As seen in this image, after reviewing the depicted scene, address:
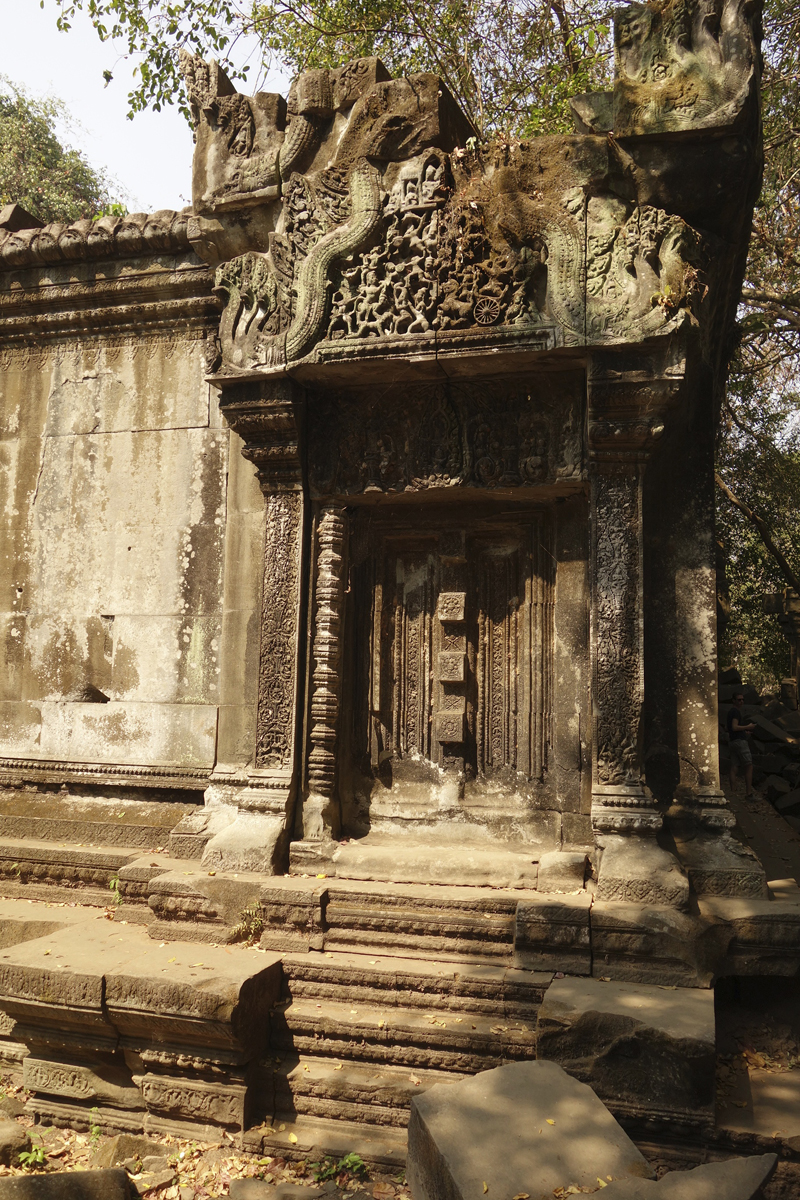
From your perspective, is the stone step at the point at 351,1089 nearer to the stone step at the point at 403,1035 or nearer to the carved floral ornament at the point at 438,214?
the stone step at the point at 403,1035

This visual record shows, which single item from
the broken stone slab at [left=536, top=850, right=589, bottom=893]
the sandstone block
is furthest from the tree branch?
the sandstone block

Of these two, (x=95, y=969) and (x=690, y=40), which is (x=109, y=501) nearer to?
(x=95, y=969)

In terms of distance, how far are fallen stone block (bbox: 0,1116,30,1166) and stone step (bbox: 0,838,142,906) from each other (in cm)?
155

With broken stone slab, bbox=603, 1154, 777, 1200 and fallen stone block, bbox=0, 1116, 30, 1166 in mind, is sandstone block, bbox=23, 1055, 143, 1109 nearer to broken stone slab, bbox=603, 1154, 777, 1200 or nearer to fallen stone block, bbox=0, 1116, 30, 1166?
fallen stone block, bbox=0, 1116, 30, 1166

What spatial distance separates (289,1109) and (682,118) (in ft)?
16.6

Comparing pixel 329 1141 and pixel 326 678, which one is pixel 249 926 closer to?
pixel 329 1141

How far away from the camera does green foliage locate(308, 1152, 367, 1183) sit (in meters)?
3.78

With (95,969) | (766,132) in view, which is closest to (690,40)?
(95,969)

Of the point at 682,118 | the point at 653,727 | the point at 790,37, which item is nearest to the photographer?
the point at 682,118

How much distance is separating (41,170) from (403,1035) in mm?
19941

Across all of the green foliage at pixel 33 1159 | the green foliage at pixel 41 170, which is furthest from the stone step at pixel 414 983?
the green foliage at pixel 41 170

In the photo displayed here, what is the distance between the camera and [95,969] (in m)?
4.23

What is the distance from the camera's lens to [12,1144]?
3.94 m

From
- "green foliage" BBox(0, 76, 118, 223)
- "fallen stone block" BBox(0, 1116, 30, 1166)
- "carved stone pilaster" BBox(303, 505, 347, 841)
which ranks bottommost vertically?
"fallen stone block" BBox(0, 1116, 30, 1166)
